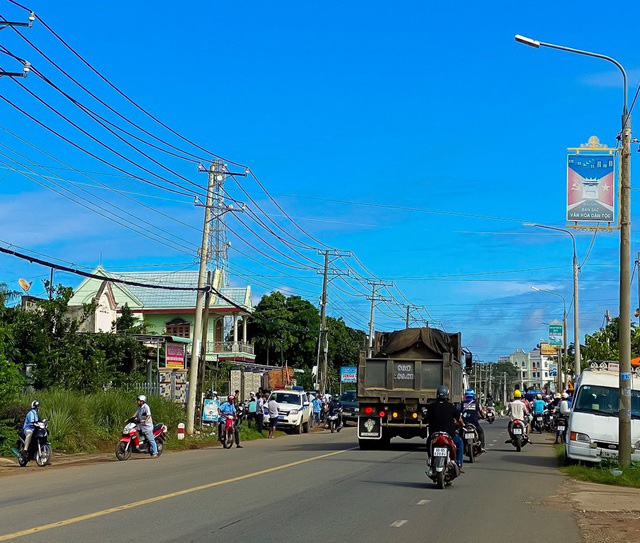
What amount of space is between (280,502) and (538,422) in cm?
3036

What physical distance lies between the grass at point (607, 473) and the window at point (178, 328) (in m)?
48.8

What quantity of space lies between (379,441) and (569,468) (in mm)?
8466

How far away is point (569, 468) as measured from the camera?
20.9m

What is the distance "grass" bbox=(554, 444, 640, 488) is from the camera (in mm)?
17531

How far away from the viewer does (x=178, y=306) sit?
66.3 metres

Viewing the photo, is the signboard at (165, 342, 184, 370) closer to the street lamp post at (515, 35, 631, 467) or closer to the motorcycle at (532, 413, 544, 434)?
the motorcycle at (532, 413, 544, 434)

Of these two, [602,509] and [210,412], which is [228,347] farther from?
[602,509]

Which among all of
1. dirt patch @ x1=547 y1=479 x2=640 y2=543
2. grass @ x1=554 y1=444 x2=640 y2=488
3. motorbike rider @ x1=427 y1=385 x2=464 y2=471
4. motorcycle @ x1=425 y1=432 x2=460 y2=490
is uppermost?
motorbike rider @ x1=427 y1=385 x2=464 y2=471

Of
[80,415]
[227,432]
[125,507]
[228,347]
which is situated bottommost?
[125,507]

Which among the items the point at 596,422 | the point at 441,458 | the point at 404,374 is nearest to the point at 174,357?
the point at 404,374

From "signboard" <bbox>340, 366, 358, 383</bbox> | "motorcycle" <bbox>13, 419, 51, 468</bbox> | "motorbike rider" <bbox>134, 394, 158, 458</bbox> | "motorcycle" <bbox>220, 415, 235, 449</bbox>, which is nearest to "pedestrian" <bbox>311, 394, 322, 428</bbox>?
"signboard" <bbox>340, 366, 358, 383</bbox>

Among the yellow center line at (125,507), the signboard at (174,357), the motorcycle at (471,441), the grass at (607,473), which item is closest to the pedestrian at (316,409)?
the signboard at (174,357)

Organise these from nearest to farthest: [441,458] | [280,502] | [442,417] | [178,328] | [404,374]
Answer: [280,502] < [441,458] < [442,417] < [404,374] < [178,328]

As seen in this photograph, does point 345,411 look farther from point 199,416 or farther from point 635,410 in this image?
point 635,410
